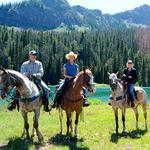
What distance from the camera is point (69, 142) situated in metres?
19.4

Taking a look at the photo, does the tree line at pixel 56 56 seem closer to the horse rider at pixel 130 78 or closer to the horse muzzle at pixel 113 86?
the horse rider at pixel 130 78

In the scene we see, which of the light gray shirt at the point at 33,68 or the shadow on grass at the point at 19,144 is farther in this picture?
the light gray shirt at the point at 33,68

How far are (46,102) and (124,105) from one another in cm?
492

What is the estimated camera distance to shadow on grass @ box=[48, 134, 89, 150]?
1833 centimetres

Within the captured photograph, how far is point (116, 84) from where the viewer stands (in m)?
21.7

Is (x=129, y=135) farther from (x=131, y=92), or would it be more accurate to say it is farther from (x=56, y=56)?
(x=56, y=56)

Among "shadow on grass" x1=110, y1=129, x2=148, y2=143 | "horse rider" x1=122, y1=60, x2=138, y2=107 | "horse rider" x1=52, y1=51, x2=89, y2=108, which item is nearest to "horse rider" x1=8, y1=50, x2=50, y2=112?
"horse rider" x1=52, y1=51, x2=89, y2=108

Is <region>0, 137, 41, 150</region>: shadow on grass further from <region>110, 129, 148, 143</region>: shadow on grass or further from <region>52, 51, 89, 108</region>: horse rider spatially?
<region>110, 129, 148, 143</region>: shadow on grass

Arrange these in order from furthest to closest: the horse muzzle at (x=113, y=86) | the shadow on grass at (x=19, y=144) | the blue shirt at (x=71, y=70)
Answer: the horse muzzle at (x=113, y=86)
the blue shirt at (x=71, y=70)
the shadow on grass at (x=19, y=144)

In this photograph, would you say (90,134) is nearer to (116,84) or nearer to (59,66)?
(116,84)

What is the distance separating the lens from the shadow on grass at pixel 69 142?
60.1ft

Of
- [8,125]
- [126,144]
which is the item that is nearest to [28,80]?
[126,144]

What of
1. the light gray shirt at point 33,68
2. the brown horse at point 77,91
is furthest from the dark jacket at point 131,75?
the light gray shirt at point 33,68

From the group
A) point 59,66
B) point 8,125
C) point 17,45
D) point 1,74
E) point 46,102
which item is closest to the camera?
point 1,74
